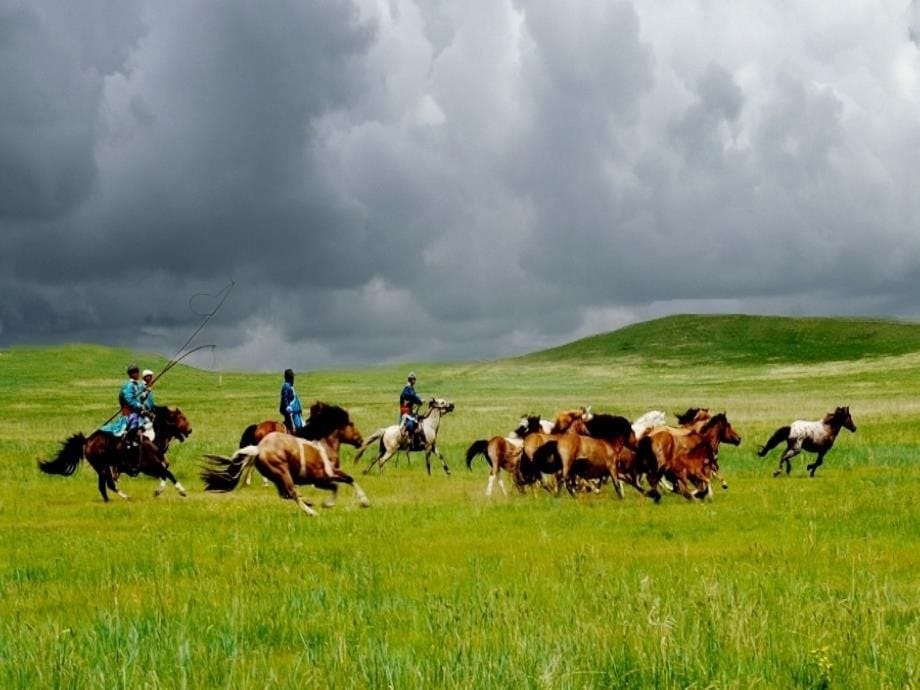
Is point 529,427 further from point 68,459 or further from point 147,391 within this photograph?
point 68,459

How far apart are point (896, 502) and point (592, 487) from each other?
6.19 meters

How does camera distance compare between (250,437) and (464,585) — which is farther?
(250,437)

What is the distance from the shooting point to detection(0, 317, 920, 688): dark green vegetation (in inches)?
214

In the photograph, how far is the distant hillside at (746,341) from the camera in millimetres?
135500

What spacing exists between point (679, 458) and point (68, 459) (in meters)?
13.4

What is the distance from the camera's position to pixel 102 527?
14.5m

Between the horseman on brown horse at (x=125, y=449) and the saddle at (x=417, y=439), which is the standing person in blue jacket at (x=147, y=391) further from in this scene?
the saddle at (x=417, y=439)

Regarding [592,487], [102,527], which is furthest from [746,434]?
[102,527]

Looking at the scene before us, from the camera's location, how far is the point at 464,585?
891 centimetres

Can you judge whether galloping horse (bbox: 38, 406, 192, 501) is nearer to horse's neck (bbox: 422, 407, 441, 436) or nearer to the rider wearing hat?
the rider wearing hat

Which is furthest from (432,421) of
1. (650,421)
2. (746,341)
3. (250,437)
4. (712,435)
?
(746,341)

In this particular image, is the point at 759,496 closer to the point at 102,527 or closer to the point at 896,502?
the point at 896,502

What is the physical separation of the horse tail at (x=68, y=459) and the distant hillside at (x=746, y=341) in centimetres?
12390

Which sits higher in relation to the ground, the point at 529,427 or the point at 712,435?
the point at 529,427
